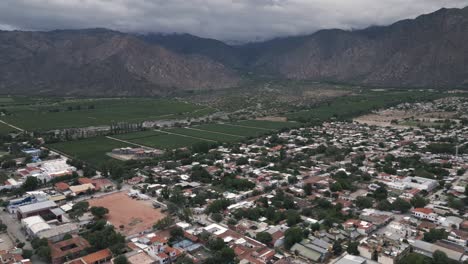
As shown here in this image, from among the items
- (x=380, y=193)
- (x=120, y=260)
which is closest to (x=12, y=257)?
(x=120, y=260)

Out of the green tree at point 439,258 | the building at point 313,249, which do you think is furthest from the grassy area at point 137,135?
the green tree at point 439,258

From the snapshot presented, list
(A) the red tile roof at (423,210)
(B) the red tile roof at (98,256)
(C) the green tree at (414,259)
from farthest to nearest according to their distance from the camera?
(A) the red tile roof at (423,210) → (B) the red tile roof at (98,256) → (C) the green tree at (414,259)

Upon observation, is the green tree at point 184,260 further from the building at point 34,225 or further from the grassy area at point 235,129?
the grassy area at point 235,129

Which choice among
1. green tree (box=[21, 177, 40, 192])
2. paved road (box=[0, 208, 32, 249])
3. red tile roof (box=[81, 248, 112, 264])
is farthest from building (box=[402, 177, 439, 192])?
green tree (box=[21, 177, 40, 192])

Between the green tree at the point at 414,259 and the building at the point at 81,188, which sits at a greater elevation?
the green tree at the point at 414,259

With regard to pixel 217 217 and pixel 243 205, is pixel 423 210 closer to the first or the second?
pixel 243 205

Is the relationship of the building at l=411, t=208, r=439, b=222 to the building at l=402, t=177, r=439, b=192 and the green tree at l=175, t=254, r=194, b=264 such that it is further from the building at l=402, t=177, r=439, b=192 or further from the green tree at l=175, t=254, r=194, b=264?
the green tree at l=175, t=254, r=194, b=264
